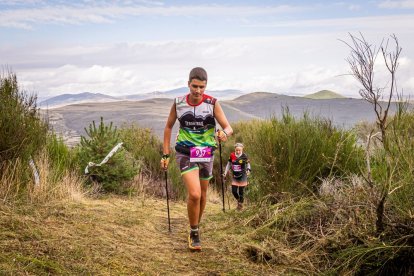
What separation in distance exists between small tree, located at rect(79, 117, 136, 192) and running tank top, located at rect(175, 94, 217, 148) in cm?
465

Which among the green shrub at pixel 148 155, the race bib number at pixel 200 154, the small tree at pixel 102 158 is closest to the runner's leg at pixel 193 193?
the race bib number at pixel 200 154

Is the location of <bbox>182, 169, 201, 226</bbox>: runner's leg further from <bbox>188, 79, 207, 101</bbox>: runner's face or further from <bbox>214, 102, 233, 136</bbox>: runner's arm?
<bbox>188, 79, 207, 101</bbox>: runner's face

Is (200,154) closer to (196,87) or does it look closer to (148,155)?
(196,87)

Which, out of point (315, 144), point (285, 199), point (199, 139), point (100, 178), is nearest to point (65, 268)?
point (199, 139)

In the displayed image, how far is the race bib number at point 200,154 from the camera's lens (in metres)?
5.66

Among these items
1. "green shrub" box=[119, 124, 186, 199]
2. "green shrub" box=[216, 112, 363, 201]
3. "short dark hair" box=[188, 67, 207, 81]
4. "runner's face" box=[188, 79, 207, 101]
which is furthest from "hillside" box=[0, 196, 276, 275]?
"green shrub" box=[119, 124, 186, 199]

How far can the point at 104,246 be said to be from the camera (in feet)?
17.1

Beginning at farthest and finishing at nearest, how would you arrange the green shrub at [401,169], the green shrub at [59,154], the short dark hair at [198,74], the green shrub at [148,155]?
1. the green shrub at [148,155]
2. the green shrub at [59,154]
3. the short dark hair at [198,74]
4. the green shrub at [401,169]

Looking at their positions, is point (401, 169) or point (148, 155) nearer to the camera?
point (401, 169)

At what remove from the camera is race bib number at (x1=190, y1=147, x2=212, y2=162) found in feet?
18.6

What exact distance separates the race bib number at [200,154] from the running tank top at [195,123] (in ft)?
0.21

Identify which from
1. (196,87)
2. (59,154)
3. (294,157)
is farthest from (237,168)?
(196,87)

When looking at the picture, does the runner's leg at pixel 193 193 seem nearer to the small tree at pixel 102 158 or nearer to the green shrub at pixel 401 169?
the green shrub at pixel 401 169

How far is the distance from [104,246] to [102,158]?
5.15m
